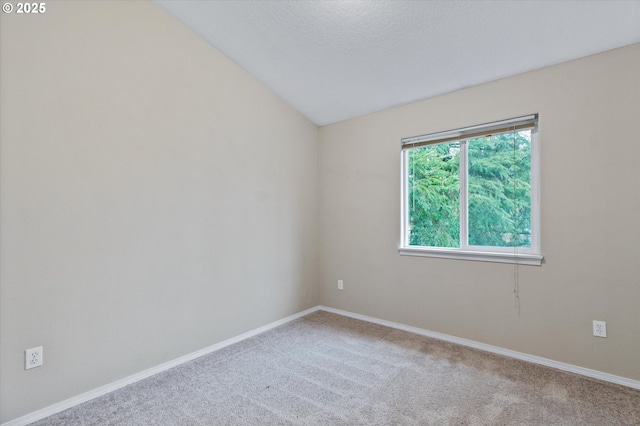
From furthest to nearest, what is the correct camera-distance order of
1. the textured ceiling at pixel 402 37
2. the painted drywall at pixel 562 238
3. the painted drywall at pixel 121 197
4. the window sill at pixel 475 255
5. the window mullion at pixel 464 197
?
the window mullion at pixel 464 197 → the window sill at pixel 475 255 → the painted drywall at pixel 562 238 → the textured ceiling at pixel 402 37 → the painted drywall at pixel 121 197

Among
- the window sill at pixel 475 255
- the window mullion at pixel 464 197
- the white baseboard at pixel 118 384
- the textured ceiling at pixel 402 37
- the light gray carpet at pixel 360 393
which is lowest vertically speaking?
the light gray carpet at pixel 360 393

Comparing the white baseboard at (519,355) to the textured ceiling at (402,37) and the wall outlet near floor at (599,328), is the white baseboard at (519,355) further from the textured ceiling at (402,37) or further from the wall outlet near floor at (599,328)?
the textured ceiling at (402,37)

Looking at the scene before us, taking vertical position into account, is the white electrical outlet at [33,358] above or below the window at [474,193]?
below

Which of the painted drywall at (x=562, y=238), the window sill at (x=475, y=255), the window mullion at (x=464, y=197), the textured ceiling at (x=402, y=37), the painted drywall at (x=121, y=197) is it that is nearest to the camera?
the painted drywall at (x=121, y=197)

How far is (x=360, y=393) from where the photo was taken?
2041 millimetres

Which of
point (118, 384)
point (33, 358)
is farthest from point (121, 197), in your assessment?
point (118, 384)

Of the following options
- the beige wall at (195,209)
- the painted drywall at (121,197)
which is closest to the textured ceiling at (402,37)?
the beige wall at (195,209)

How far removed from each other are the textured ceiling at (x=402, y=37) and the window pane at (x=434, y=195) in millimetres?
576

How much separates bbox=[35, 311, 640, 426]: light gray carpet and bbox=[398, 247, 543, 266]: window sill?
0.78 m

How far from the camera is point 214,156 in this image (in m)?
2.76

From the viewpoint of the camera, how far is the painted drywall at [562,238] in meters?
2.13

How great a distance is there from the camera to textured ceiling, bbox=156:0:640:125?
1980 millimetres

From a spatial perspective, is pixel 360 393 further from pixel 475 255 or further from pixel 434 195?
pixel 434 195

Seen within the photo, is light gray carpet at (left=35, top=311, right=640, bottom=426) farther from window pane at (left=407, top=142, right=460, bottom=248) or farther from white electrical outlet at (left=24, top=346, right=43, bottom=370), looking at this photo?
window pane at (left=407, top=142, right=460, bottom=248)
